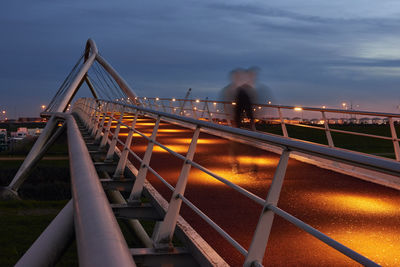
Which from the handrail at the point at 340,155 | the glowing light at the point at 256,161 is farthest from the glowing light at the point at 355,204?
the glowing light at the point at 256,161

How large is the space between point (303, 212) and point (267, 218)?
10.9 feet

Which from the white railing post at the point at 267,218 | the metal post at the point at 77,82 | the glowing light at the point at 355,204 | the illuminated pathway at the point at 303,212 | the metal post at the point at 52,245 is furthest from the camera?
the metal post at the point at 77,82

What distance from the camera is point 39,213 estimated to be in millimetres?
20734

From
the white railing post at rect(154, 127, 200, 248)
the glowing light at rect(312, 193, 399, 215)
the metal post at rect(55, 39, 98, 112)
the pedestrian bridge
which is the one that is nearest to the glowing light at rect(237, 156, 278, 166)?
the pedestrian bridge

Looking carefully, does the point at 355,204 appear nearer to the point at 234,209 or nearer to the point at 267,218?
the point at 234,209

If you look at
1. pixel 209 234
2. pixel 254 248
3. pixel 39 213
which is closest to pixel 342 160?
pixel 254 248

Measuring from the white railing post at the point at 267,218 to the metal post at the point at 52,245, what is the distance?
952 mm

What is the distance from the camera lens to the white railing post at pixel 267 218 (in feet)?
7.95

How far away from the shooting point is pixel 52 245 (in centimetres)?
214

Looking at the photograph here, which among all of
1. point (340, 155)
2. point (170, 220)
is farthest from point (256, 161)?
point (340, 155)

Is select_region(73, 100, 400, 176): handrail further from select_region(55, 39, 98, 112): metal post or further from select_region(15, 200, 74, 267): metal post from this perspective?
select_region(55, 39, 98, 112): metal post

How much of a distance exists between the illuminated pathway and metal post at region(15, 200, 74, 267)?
75.7 inches

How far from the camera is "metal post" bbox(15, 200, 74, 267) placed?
6.58ft

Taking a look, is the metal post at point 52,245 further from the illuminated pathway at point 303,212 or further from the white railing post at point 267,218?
the illuminated pathway at point 303,212
